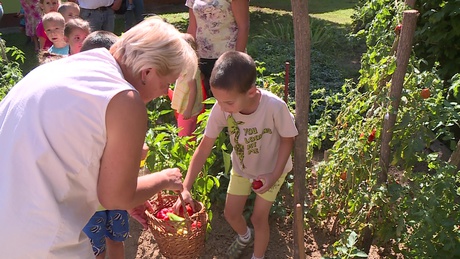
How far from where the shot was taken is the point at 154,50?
5.97 ft

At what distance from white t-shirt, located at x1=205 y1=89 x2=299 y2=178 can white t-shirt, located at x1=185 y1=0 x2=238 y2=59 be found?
1.33m

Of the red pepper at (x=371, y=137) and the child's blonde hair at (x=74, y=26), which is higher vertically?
the child's blonde hair at (x=74, y=26)

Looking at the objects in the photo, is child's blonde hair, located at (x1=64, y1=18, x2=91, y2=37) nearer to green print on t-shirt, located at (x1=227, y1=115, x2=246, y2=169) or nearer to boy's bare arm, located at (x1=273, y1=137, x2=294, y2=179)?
green print on t-shirt, located at (x1=227, y1=115, x2=246, y2=169)

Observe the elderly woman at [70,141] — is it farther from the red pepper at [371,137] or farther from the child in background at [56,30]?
the child in background at [56,30]

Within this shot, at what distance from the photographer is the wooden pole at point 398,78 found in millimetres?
2594

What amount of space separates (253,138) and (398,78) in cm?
81

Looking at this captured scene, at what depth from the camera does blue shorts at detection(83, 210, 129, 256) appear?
2771mm

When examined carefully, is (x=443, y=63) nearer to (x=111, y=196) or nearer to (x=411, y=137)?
(x=411, y=137)

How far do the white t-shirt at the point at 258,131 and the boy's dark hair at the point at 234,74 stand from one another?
206 mm

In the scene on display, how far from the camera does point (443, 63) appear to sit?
15.8 feet

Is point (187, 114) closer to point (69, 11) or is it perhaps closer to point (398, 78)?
point (398, 78)

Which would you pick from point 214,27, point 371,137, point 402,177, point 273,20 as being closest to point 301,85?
point 371,137

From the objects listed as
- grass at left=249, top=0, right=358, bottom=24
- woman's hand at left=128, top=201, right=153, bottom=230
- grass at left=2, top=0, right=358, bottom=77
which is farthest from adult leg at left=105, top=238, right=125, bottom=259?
grass at left=249, top=0, right=358, bottom=24

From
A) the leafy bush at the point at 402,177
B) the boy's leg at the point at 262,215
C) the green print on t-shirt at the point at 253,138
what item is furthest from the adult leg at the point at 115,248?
the leafy bush at the point at 402,177
